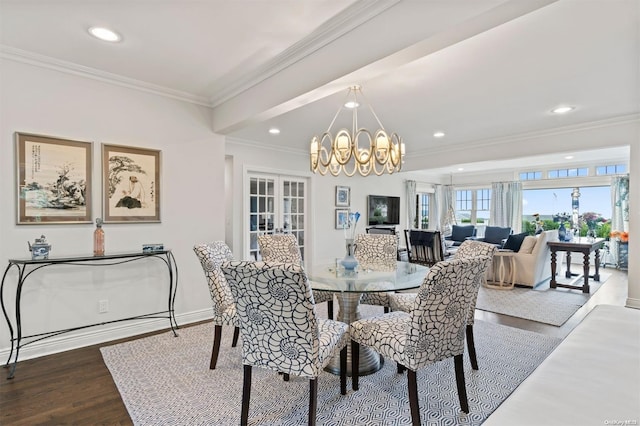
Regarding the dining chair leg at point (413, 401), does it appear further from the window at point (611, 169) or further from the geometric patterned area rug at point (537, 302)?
the window at point (611, 169)

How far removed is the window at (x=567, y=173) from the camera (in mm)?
7594

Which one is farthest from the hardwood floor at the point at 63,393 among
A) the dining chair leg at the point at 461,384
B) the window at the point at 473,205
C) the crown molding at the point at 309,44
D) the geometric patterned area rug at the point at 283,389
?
the window at the point at 473,205

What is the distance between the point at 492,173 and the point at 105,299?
937 centimetres

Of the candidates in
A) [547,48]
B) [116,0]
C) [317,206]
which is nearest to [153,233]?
[116,0]

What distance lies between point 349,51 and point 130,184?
2.49m

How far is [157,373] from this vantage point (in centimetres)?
240

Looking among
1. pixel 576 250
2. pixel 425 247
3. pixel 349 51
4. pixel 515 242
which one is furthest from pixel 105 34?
pixel 576 250

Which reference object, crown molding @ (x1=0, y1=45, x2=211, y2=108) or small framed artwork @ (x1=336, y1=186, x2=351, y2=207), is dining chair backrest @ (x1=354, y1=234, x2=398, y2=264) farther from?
small framed artwork @ (x1=336, y1=186, x2=351, y2=207)

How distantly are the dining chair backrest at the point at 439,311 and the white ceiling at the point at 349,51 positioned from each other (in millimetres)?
1258

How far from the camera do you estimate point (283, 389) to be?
7.18ft

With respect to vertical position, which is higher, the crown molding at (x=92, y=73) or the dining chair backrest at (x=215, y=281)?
the crown molding at (x=92, y=73)

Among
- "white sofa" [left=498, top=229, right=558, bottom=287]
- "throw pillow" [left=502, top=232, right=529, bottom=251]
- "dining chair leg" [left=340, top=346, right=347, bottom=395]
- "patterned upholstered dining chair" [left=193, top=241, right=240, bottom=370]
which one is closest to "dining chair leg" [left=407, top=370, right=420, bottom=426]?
"dining chair leg" [left=340, top=346, right=347, bottom=395]

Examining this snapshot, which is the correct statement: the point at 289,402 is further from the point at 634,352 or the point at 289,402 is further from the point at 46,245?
the point at 46,245

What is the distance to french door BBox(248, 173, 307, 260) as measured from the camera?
5.41m
